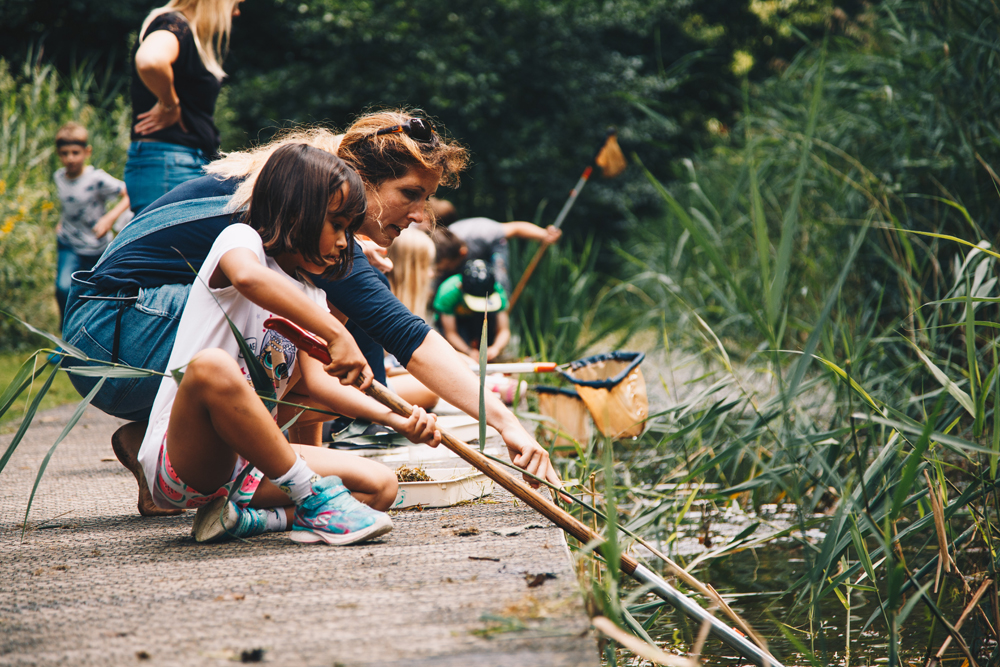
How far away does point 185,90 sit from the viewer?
96.3 inches

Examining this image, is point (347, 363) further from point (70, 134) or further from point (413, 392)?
point (70, 134)

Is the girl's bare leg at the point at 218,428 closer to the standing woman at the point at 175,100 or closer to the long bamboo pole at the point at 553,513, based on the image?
the long bamboo pole at the point at 553,513

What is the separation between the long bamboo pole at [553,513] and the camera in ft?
4.54

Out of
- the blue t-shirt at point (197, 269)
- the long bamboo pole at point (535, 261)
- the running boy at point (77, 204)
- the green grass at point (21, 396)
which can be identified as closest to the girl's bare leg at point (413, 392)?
the blue t-shirt at point (197, 269)

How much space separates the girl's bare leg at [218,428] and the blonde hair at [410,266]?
1884 millimetres

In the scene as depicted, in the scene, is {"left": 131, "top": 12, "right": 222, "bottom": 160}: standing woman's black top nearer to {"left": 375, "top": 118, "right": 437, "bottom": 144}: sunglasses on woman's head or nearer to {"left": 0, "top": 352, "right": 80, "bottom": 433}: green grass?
{"left": 375, "top": 118, "right": 437, "bottom": 144}: sunglasses on woman's head

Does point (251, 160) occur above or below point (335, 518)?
above

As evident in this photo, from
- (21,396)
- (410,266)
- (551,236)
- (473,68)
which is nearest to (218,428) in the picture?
(410,266)

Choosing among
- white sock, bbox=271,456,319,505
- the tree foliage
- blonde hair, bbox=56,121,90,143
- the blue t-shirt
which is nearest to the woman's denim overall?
the blue t-shirt

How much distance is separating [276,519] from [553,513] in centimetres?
54

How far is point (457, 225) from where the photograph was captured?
15.9ft

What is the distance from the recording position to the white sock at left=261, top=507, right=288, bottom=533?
1.58 metres

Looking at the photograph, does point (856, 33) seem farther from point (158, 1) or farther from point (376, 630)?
point (158, 1)

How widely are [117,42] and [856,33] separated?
32.7 ft
